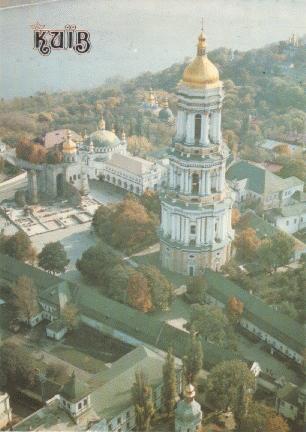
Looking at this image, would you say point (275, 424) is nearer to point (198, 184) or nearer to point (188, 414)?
point (188, 414)

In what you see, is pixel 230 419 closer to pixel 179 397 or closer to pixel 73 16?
pixel 179 397

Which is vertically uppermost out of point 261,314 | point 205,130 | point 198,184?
point 205,130

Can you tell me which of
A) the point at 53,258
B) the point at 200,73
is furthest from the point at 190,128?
the point at 53,258

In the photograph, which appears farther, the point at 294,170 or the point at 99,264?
the point at 294,170

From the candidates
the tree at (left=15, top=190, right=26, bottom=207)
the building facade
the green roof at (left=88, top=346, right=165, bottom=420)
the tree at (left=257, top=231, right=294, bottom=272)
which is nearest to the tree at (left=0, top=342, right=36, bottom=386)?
the green roof at (left=88, top=346, right=165, bottom=420)

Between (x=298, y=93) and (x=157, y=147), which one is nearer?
(x=157, y=147)

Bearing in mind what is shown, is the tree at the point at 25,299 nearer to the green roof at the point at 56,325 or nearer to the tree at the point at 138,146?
the green roof at the point at 56,325

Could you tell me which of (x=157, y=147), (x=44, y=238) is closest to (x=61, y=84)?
(x=157, y=147)
